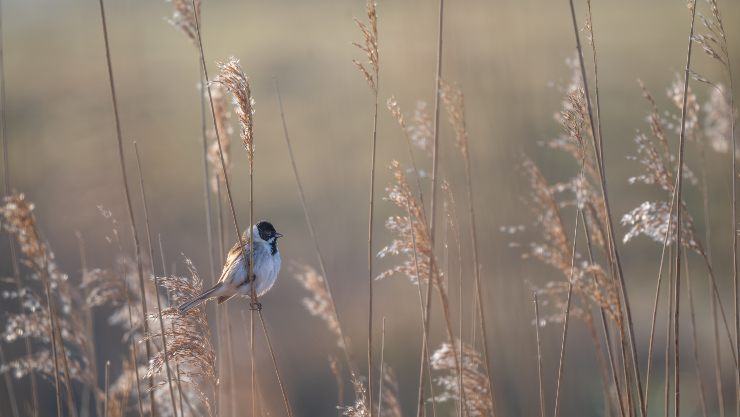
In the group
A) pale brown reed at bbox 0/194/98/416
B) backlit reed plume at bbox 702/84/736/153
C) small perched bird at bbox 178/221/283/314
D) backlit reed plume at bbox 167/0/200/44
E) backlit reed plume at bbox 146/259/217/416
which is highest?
backlit reed plume at bbox 167/0/200/44

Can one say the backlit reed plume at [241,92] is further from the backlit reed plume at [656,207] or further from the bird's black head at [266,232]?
the bird's black head at [266,232]

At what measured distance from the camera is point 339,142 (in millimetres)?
15602

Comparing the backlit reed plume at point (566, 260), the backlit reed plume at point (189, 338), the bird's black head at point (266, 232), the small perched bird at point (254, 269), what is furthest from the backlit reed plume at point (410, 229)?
the bird's black head at point (266, 232)

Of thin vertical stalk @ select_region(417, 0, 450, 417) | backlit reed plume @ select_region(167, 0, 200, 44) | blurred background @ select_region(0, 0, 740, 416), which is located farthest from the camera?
blurred background @ select_region(0, 0, 740, 416)

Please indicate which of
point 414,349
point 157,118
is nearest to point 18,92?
point 157,118

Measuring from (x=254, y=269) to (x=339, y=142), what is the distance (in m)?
10.7

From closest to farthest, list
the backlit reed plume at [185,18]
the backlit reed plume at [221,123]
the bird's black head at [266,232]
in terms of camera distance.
A: the backlit reed plume at [185,18]
the backlit reed plume at [221,123]
the bird's black head at [266,232]

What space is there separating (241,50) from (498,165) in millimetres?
13482

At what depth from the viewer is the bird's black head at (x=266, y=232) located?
5498mm

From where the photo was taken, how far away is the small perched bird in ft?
15.2

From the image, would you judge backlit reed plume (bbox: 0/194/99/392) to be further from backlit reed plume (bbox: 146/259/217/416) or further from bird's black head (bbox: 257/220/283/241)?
bird's black head (bbox: 257/220/283/241)

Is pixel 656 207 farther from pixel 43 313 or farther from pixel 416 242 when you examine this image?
pixel 43 313

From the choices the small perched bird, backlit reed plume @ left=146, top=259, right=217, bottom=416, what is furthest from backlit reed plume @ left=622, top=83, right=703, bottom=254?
the small perched bird

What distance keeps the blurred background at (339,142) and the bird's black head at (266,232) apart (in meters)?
1.35
